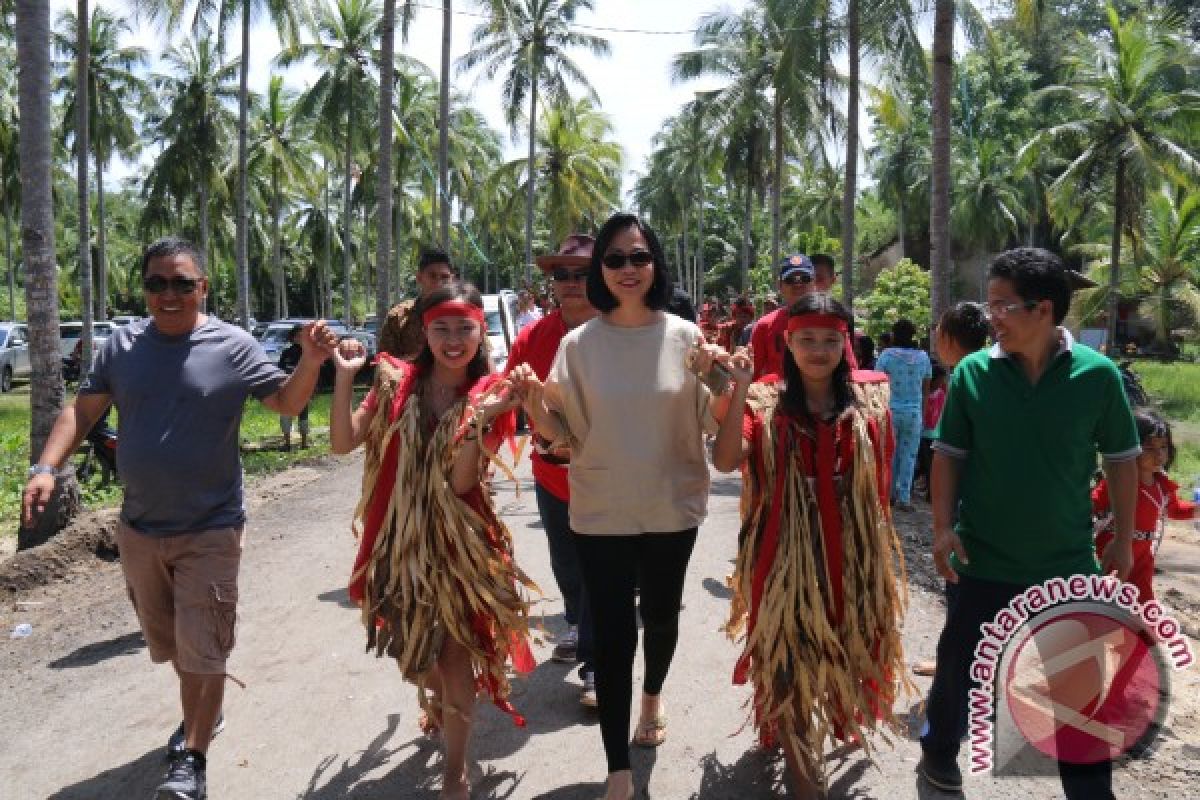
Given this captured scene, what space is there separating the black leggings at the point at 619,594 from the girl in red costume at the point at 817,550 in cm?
36

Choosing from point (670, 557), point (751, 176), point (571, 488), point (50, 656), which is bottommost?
point (50, 656)

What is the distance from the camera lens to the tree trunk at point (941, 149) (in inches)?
386

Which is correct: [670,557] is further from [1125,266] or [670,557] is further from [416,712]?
[1125,266]

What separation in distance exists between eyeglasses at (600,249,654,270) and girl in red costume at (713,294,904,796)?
626 millimetres

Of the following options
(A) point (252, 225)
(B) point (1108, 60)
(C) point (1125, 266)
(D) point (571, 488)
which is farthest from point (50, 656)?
(A) point (252, 225)

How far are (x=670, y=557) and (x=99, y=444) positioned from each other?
25.5 ft

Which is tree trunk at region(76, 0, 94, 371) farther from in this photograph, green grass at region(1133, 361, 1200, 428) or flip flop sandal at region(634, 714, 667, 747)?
green grass at region(1133, 361, 1200, 428)

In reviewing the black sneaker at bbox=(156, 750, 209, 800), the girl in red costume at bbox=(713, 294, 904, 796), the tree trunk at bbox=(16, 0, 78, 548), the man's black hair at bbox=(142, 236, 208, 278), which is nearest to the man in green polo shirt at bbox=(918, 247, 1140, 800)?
the girl in red costume at bbox=(713, 294, 904, 796)

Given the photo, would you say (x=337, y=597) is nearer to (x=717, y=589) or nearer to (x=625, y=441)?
(x=717, y=589)

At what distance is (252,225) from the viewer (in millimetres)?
49438

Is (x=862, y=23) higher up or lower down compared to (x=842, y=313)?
higher up

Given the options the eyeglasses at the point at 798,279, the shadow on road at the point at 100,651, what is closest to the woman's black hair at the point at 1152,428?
the eyeglasses at the point at 798,279

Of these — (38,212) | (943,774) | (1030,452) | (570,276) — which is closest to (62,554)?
(38,212)

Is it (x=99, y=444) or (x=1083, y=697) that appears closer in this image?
(x=1083, y=697)
